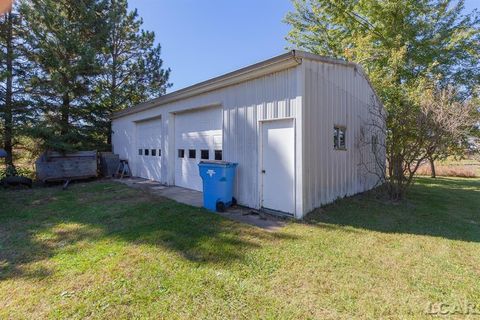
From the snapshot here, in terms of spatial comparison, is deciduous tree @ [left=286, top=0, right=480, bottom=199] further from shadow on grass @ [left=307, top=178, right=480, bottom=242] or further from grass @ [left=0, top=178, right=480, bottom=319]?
grass @ [left=0, top=178, right=480, bottom=319]

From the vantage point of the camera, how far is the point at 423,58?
14.6 metres

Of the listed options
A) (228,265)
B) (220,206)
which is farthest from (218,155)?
(228,265)

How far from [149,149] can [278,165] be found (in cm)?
745

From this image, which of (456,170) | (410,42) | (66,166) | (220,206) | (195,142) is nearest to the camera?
(220,206)

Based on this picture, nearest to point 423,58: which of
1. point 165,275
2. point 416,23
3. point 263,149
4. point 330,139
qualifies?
point 416,23

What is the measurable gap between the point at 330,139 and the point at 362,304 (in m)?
4.54

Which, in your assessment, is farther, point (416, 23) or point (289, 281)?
point (416, 23)

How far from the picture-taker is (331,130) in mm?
6621

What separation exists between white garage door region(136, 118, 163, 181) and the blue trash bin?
15.3 ft

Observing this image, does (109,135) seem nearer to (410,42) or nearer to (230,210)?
(230,210)

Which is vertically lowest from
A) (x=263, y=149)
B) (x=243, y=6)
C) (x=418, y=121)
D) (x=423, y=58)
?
(x=263, y=149)

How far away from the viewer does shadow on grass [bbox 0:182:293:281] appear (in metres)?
3.85

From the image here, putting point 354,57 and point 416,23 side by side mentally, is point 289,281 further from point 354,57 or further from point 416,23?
point 416,23

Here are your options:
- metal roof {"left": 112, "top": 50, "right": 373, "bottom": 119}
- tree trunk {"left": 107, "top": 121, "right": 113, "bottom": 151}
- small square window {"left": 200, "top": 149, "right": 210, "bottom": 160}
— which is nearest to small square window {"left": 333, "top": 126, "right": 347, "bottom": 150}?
metal roof {"left": 112, "top": 50, "right": 373, "bottom": 119}
